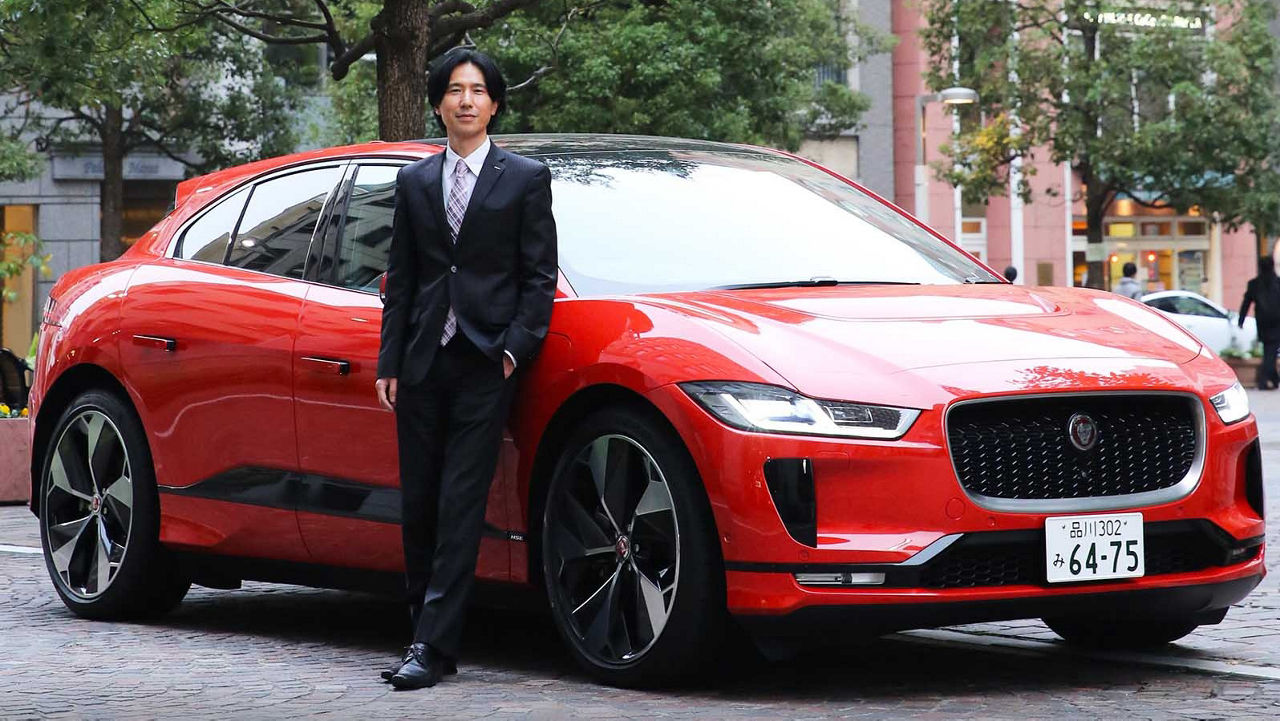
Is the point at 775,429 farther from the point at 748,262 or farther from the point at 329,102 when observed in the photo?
the point at 329,102

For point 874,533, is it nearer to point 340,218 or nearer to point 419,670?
point 419,670

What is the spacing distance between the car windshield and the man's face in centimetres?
44

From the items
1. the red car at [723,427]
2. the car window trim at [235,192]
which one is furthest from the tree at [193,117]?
the red car at [723,427]

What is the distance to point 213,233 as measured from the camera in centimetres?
721

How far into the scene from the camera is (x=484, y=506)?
222 inches

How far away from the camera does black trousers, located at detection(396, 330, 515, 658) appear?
5543mm

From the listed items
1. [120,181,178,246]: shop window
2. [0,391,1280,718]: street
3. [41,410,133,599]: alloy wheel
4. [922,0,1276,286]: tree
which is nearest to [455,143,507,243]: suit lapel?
[0,391,1280,718]: street

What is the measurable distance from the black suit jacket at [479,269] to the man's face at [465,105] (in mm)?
98

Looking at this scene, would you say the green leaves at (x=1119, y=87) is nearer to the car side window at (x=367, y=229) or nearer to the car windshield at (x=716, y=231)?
the car windshield at (x=716, y=231)

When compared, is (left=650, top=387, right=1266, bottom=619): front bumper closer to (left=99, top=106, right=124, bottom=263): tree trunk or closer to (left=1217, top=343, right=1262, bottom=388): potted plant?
(left=1217, top=343, right=1262, bottom=388): potted plant

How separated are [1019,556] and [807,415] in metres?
0.64

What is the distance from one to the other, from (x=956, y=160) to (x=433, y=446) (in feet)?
103

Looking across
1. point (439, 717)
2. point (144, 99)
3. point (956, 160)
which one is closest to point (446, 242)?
point (439, 717)

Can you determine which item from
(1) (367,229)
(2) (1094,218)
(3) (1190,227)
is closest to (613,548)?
(1) (367,229)
